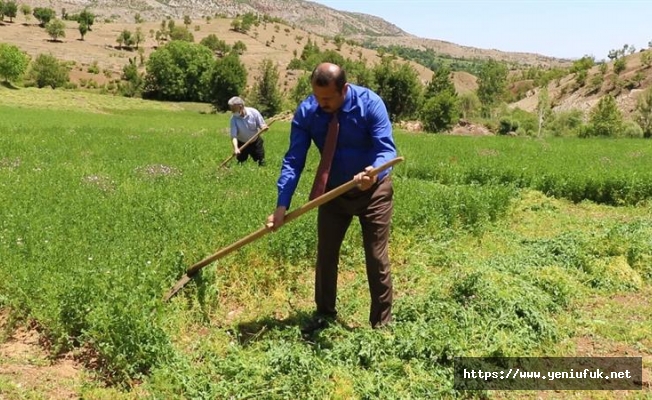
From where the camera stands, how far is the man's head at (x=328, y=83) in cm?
382

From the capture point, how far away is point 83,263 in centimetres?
495

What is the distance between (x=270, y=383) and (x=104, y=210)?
4.04 m

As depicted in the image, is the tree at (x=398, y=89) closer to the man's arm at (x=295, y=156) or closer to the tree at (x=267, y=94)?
the tree at (x=267, y=94)

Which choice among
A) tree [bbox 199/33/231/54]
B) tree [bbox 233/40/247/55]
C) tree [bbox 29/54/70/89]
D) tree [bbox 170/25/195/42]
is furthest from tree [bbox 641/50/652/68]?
tree [bbox 170/25/195/42]

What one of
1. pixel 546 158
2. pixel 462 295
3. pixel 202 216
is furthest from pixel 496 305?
pixel 546 158

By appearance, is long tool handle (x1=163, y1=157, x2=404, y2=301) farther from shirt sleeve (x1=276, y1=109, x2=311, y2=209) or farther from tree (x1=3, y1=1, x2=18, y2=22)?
tree (x1=3, y1=1, x2=18, y2=22)

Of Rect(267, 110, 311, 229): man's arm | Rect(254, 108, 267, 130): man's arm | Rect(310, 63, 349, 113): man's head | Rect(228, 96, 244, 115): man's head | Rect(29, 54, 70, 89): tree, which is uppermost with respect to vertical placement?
Rect(310, 63, 349, 113): man's head

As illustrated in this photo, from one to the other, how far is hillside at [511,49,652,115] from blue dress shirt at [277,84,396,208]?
57.9 m

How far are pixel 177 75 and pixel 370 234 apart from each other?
Result: 233 ft

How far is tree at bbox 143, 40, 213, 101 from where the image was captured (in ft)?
229

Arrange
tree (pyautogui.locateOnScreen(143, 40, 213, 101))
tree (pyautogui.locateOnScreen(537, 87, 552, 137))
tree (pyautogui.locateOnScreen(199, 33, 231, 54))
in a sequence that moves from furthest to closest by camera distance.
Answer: tree (pyautogui.locateOnScreen(199, 33, 231, 54))
tree (pyautogui.locateOnScreen(143, 40, 213, 101))
tree (pyautogui.locateOnScreen(537, 87, 552, 137))

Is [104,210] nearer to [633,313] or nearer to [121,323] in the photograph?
[121,323]

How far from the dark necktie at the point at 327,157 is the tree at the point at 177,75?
6677 cm

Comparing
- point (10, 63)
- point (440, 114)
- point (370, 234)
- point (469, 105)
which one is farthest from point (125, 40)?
point (370, 234)
